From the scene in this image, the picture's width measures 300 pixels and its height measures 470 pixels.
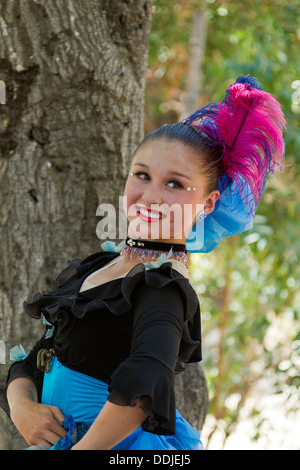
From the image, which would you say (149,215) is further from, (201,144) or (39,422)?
(39,422)

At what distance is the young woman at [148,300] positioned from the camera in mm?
1249

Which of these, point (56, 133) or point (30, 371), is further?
point (56, 133)

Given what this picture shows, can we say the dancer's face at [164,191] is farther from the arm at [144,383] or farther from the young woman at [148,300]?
the arm at [144,383]

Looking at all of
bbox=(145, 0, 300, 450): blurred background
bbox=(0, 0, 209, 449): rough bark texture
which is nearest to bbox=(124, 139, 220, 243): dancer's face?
bbox=(0, 0, 209, 449): rough bark texture

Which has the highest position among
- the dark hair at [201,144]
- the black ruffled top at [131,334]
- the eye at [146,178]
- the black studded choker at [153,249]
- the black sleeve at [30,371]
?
the dark hair at [201,144]

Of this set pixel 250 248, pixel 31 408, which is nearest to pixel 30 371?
pixel 31 408

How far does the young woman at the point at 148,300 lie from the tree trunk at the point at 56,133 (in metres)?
0.61

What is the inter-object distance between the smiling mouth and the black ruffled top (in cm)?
16

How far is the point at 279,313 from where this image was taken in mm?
4625

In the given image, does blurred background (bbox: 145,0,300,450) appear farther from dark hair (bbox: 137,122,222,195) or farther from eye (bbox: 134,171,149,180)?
eye (bbox: 134,171,149,180)

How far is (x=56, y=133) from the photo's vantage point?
2.34 metres

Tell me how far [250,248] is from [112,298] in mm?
2175

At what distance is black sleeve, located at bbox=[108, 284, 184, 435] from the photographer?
1204mm

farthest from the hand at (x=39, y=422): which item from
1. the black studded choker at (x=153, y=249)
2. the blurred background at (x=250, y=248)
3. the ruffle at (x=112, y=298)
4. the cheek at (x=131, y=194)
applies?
the blurred background at (x=250, y=248)
